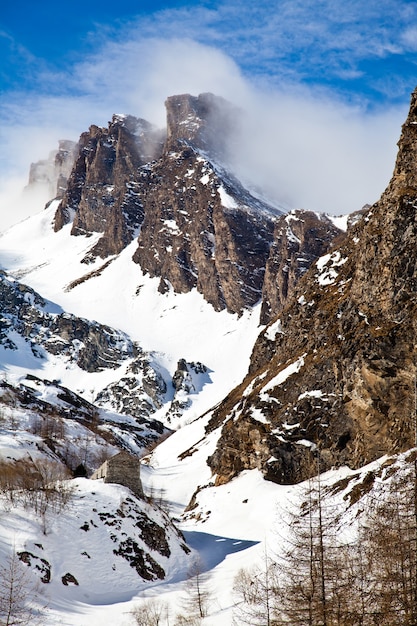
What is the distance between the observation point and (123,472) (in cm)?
7494

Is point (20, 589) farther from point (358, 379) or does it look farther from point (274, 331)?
point (274, 331)

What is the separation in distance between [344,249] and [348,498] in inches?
2736

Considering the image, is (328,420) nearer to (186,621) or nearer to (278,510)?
(278,510)

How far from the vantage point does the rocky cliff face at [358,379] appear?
8112 centimetres

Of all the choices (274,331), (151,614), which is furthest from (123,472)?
(274,331)

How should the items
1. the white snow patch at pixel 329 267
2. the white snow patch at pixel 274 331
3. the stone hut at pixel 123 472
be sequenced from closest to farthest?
the stone hut at pixel 123 472 → the white snow patch at pixel 329 267 → the white snow patch at pixel 274 331

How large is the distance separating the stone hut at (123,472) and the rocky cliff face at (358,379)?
22.0 meters

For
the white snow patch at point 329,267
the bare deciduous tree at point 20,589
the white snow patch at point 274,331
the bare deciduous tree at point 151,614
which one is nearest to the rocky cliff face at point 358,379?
the white snow patch at point 329,267

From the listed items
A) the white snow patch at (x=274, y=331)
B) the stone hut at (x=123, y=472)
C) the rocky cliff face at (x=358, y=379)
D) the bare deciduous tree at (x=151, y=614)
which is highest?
the white snow patch at (x=274, y=331)

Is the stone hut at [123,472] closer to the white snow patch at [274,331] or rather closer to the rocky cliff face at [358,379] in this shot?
the rocky cliff face at [358,379]

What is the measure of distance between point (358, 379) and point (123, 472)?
102ft

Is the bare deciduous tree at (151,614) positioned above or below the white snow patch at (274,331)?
below

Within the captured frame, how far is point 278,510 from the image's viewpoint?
7856 centimetres

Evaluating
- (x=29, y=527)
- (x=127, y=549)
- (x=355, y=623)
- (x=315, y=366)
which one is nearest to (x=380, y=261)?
(x=315, y=366)
